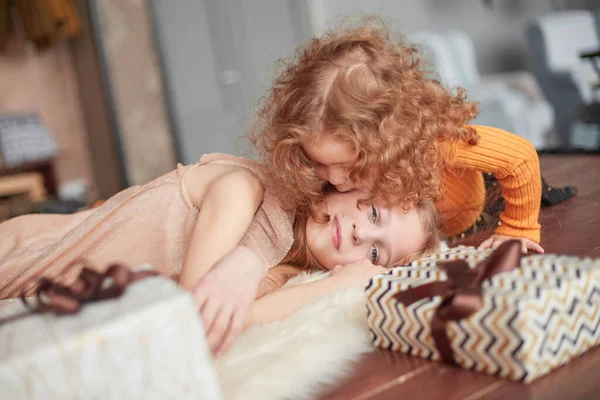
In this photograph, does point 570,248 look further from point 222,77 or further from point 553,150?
point 222,77

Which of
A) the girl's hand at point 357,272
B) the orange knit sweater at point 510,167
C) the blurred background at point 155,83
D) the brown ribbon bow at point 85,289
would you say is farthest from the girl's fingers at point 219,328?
the blurred background at point 155,83

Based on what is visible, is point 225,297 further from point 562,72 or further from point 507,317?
point 562,72

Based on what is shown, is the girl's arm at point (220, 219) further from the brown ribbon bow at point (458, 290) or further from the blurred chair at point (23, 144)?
the blurred chair at point (23, 144)

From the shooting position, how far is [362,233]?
3.71 ft

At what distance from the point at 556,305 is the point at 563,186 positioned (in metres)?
1.14

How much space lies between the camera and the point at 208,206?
1.13m

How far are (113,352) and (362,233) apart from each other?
63cm

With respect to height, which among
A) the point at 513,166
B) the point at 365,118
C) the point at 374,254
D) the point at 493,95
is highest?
the point at 365,118

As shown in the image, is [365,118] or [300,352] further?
[365,118]

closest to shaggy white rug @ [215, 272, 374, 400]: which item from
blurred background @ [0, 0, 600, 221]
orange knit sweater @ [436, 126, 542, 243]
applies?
orange knit sweater @ [436, 126, 542, 243]

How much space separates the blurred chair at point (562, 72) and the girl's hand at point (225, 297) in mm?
4008

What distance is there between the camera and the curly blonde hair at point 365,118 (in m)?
1.13

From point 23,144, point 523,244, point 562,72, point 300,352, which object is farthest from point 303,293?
point 562,72

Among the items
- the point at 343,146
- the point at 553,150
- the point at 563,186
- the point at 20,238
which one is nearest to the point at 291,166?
the point at 343,146
